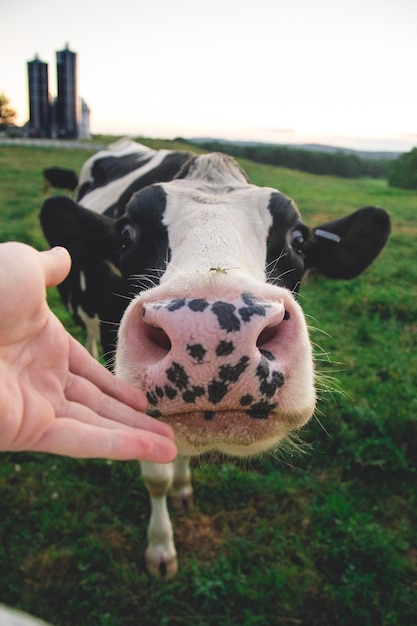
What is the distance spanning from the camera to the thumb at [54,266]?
1.47 meters

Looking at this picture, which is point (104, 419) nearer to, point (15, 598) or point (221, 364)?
point (221, 364)

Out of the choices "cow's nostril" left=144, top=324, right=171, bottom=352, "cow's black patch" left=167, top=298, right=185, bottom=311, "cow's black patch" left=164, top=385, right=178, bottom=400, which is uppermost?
"cow's black patch" left=167, top=298, right=185, bottom=311

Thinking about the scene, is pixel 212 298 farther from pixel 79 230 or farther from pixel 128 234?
pixel 79 230

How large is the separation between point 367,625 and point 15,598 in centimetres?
191

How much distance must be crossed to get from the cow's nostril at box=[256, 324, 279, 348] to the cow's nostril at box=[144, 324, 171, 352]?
29 cm

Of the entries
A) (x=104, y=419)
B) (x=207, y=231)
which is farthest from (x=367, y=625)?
(x=207, y=231)

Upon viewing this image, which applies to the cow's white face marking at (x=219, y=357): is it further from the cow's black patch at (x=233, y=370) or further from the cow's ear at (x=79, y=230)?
the cow's ear at (x=79, y=230)

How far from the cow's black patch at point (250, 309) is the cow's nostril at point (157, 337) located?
0.30 meters

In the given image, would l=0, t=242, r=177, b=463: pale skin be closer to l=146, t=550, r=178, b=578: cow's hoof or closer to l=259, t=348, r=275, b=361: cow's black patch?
l=259, t=348, r=275, b=361: cow's black patch

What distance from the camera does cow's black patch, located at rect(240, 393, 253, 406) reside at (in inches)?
56.1

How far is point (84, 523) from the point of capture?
3.14m

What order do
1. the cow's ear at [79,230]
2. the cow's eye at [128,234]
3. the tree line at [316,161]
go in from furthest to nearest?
the tree line at [316,161], the cow's ear at [79,230], the cow's eye at [128,234]

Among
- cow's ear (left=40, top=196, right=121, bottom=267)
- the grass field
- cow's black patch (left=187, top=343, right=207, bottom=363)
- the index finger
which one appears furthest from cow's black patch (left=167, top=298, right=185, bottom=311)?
cow's ear (left=40, top=196, right=121, bottom=267)

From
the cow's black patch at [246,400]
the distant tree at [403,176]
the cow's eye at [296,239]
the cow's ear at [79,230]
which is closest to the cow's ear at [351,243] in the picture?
the cow's eye at [296,239]
